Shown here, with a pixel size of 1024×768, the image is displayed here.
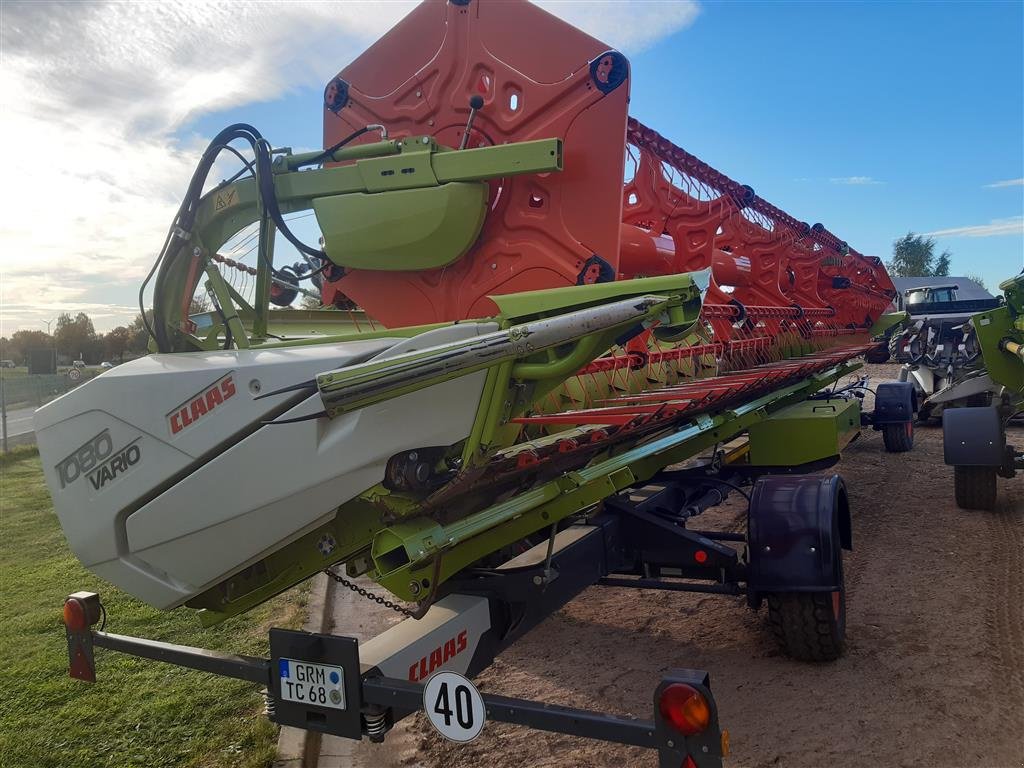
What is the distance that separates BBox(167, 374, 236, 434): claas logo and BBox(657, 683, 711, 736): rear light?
1582 mm

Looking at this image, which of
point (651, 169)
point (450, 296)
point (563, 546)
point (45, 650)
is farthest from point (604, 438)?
Result: point (45, 650)

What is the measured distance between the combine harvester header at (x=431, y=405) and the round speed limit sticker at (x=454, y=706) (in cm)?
6

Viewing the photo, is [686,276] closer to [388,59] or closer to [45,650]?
[388,59]

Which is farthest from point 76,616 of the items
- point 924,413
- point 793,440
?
point 924,413

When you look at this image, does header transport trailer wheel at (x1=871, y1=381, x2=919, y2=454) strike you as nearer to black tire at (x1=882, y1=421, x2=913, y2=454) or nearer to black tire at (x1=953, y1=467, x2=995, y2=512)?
black tire at (x1=882, y1=421, x2=913, y2=454)

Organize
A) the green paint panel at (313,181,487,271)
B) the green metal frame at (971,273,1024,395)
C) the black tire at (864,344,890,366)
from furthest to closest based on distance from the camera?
the black tire at (864,344,890,366), the green metal frame at (971,273,1024,395), the green paint panel at (313,181,487,271)

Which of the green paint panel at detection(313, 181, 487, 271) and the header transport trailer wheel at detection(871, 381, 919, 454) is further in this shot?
the header transport trailer wheel at detection(871, 381, 919, 454)

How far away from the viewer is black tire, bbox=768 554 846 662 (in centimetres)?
399

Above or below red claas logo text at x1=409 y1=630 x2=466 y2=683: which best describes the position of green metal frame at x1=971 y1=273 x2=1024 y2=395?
above

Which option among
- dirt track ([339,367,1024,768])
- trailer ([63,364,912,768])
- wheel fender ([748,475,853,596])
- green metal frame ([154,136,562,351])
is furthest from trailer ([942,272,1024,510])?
green metal frame ([154,136,562,351])

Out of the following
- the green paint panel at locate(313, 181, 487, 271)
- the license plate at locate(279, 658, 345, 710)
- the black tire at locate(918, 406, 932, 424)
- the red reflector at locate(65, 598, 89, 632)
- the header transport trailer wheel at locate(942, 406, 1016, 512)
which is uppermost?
the green paint panel at locate(313, 181, 487, 271)

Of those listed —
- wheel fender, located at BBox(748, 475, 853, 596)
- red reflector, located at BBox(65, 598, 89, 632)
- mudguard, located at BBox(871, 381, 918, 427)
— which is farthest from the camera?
Result: mudguard, located at BBox(871, 381, 918, 427)

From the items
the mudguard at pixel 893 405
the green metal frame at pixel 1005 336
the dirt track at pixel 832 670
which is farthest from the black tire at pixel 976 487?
the mudguard at pixel 893 405

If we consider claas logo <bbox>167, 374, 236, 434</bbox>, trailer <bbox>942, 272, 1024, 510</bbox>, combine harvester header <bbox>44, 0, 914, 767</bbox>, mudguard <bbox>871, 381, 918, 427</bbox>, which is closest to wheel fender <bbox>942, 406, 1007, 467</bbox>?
trailer <bbox>942, 272, 1024, 510</bbox>
